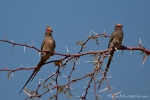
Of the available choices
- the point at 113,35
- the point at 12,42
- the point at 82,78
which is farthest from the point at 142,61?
the point at 12,42

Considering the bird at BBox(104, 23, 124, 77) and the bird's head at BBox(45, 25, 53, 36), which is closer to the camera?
the bird at BBox(104, 23, 124, 77)

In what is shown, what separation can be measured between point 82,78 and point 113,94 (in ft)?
1.75

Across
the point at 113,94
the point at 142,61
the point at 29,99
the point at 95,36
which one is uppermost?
the point at 95,36

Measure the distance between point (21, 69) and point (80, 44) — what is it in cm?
94

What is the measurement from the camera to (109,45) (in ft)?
13.3

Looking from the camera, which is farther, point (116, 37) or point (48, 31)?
point (48, 31)

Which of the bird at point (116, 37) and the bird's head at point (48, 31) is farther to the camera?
the bird's head at point (48, 31)

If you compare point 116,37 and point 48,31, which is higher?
point 48,31

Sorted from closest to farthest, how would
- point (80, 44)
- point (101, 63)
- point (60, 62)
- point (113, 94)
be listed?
1. point (113, 94)
2. point (101, 63)
3. point (60, 62)
4. point (80, 44)

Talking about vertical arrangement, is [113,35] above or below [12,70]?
above

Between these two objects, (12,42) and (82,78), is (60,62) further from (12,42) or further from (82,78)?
(12,42)

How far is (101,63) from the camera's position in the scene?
2727mm

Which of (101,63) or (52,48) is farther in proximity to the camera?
(52,48)

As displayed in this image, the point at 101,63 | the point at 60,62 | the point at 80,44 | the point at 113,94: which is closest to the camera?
the point at 113,94
